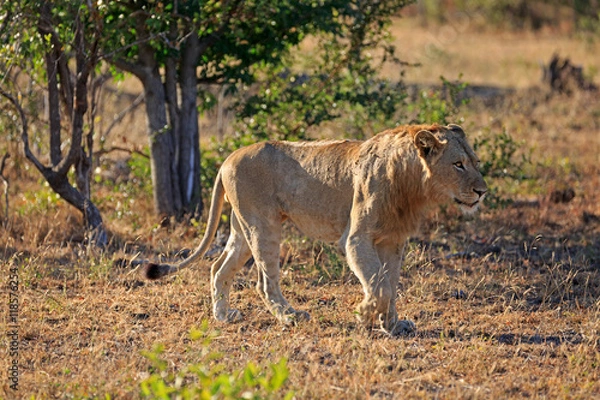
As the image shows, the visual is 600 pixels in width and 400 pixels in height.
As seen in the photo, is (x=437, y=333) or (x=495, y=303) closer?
(x=437, y=333)

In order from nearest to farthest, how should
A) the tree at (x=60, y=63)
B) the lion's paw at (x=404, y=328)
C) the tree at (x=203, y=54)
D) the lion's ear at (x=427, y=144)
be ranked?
1. the lion's ear at (x=427, y=144)
2. the lion's paw at (x=404, y=328)
3. the tree at (x=60, y=63)
4. the tree at (x=203, y=54)

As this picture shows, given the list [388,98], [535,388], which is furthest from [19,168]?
[535,388]

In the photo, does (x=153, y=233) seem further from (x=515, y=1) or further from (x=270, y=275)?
(x=515, y=1)

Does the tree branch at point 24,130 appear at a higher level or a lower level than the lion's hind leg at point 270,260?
higher

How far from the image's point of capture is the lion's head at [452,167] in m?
5.52

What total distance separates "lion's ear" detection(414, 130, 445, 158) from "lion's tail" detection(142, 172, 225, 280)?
1.59 metres

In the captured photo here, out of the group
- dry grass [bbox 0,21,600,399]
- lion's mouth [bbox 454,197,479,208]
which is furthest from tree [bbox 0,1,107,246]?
lion's mouth [bbox 454,197,479,208]

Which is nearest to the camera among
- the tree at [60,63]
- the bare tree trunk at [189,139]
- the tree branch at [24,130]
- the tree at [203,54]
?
the tree at [60,63]

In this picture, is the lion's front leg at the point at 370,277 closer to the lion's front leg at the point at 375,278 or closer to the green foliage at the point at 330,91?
the lion's front leg at the point at 375,278

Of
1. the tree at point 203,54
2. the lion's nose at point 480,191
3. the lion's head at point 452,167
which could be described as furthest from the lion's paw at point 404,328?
the tree at point 203,54

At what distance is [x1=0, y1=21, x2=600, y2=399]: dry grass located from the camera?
198 inches

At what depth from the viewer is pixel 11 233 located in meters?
8.23

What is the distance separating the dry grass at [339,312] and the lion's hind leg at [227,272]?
0.49 ft

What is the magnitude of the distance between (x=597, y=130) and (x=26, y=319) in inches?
416
